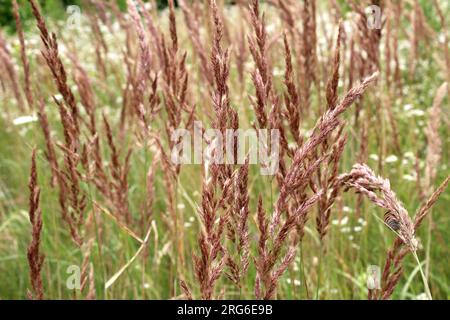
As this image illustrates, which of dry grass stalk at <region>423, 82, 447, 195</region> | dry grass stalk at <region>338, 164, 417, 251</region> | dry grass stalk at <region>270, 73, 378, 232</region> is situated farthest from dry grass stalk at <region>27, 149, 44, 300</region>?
dry grass stalk at <region>423, 82, 447, 195</region>

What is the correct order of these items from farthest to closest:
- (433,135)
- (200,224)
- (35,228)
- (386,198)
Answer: (200,224) → (433,135) → (35,228) → (386,198)

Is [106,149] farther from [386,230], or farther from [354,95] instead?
[354,95]

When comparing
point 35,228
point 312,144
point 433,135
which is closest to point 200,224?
point 433,135

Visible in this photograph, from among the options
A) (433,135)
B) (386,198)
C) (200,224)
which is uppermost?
(433,135)

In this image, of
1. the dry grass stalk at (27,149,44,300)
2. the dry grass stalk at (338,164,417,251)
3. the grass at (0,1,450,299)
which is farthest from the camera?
the grass at (0,1,450,299)

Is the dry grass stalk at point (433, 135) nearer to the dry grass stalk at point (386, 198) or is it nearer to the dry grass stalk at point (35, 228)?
the dry grass stalk at point (386, 198)

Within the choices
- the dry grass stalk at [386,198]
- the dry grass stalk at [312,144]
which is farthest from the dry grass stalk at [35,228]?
the dry grass stalk at [386,198]

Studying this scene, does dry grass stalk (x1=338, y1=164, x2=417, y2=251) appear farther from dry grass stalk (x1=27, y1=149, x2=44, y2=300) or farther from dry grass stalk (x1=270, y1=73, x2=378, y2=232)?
dry grass stalk (x1=27, y1=149, x2=44, y2=300)

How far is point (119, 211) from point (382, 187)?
0.90m

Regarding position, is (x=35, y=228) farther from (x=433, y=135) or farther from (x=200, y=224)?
(x=433, y=135)

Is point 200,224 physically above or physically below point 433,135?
below

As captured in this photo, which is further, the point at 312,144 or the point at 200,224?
the point at 200,224

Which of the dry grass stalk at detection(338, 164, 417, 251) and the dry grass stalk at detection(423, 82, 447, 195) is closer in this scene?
the dry grass stalk at detection(338, 164, 417, 251)
